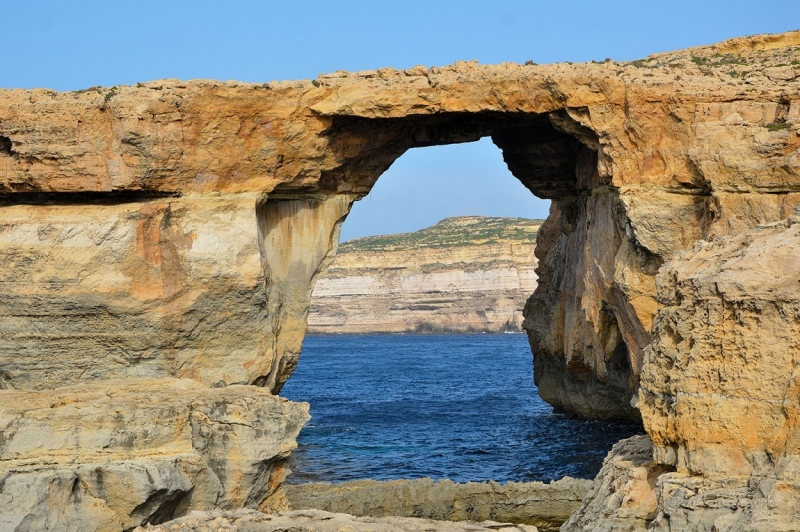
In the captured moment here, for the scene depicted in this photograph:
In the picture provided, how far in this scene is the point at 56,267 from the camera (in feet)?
68.8

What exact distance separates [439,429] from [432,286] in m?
61.0

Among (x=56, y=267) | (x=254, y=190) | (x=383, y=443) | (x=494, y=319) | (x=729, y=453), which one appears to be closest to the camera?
(x=729, y=453)

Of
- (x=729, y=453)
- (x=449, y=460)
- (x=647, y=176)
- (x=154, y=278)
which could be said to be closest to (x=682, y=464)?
(x=729, y=453)

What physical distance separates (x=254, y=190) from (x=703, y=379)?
622 inches

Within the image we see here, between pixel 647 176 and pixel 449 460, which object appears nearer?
pixel 647 176

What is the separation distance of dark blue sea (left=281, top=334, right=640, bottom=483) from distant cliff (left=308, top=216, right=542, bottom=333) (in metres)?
25.2

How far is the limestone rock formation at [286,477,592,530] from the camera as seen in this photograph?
20.5 meters

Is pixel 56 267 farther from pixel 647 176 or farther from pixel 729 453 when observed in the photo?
pixel 729 453

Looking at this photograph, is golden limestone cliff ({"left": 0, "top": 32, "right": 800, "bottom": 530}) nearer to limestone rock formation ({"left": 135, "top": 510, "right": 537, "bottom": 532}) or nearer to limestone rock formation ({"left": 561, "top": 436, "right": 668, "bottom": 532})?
limestone rock formation ({"left": 561, "top": 436, "right": 668, "bottom": 532})

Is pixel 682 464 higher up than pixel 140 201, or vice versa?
pixel 140 201

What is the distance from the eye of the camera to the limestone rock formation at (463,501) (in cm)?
2047

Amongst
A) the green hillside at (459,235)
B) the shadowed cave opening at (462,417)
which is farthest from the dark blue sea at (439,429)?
the green hillside at (459,235)

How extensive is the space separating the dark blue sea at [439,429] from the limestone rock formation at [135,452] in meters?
9.32

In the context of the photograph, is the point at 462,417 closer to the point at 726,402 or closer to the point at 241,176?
the point at 241,176
